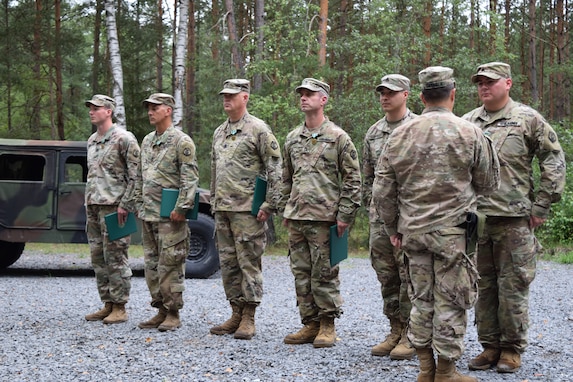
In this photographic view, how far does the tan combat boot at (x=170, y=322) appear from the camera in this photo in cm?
598

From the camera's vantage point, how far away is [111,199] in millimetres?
6371

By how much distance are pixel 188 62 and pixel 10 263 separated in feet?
36.8

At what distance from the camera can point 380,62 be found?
1509 cm

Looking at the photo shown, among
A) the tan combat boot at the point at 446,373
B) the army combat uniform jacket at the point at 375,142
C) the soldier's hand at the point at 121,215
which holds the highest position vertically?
the army combat uniform jacket at the point at 375,142

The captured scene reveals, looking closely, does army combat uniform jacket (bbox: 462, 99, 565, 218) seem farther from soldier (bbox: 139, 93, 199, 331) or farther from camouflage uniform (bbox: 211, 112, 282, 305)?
soldier (bbox: 139, 93, 199, 331)

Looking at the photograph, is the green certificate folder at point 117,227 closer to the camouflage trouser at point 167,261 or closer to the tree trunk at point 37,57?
the camouflage trouser at point 167,261

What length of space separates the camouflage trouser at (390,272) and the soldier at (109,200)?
7.94 ft

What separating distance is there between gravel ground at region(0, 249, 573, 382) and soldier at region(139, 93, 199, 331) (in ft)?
1.05

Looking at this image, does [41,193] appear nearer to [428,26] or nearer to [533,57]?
[428,26]

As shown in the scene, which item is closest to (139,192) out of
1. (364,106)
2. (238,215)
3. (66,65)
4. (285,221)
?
(238,215)

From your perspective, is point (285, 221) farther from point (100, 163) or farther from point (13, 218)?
point (13, 218)

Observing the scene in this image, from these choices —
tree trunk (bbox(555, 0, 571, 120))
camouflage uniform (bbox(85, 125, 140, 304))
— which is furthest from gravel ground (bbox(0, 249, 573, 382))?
tree trunk (bbox(555, 0, 571, 120))

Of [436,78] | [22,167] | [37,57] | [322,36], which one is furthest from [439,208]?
[37,57]

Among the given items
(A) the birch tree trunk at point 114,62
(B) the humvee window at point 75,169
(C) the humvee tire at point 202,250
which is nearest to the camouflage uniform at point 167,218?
(C) the humvee tire at point 202,250
